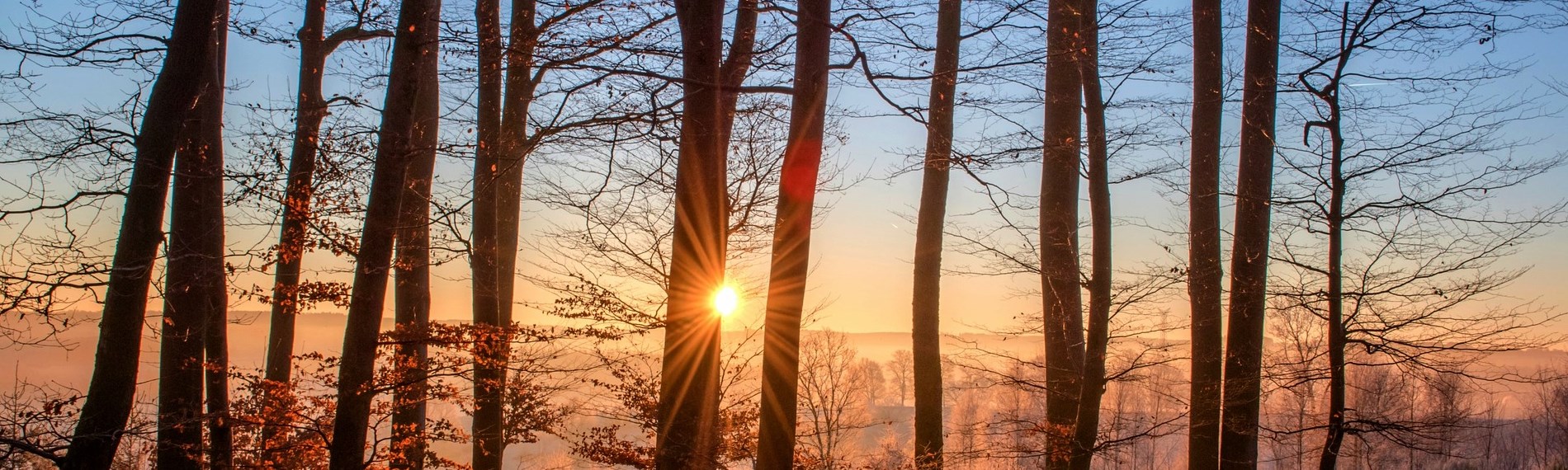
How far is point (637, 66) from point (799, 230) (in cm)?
149

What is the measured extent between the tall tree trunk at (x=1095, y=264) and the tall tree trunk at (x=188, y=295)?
6.77 meters

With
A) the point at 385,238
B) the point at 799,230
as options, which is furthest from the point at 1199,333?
the point at 385,238

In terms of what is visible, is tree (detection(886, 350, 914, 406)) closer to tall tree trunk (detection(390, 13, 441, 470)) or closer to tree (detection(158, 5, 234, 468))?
tall tree trunk (detection(390, 13, 441, 470))

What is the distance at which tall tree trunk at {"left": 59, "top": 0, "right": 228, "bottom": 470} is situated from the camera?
5.64 metres

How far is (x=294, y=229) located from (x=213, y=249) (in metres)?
0.71

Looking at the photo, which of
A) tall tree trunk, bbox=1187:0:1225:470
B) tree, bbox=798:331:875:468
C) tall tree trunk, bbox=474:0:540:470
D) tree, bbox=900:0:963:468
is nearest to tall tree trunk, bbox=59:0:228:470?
tall tree trunk, bbox=474:0:540:470

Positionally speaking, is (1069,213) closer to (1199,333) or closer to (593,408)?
(1199,333)

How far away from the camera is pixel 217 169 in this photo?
6.76m

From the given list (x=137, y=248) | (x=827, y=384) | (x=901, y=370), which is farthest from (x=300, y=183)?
(x=901, y=370)

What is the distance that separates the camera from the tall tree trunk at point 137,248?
18.5 ft

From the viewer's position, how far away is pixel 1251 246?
7.72 m

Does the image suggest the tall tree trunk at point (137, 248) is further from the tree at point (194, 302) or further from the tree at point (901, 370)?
the tree at point (901, 370)

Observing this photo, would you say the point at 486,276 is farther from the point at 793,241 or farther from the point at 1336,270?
the point at 1336,270

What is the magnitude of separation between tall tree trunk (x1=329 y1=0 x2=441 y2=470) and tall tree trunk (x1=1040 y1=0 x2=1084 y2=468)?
5.21 metres
